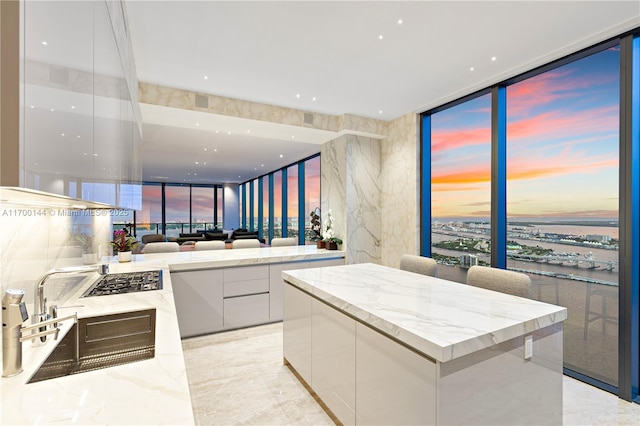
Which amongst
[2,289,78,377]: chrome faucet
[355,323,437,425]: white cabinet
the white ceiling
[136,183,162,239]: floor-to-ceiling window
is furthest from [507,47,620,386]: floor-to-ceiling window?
[136,183,162,239]: floor-to-ceiling window

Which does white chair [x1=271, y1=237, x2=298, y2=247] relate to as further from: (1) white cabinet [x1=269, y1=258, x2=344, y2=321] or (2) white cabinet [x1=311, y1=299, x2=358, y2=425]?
(2) white cabinet [x1=311, y1=299, x2=358, y2=425]

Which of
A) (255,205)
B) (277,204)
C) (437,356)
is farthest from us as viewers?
(255,205)

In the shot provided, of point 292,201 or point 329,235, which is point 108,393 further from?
point 292,201

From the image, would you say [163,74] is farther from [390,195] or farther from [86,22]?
[390,195]

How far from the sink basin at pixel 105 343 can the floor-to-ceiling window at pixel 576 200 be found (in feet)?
10.8

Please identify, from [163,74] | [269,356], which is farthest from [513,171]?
[163,74]

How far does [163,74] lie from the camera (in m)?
3.06

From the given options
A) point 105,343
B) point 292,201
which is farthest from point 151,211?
point 105,343

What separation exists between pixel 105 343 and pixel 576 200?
3610 mm

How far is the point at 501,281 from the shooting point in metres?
1.99

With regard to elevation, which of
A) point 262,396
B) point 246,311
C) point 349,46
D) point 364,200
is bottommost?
point 262,396

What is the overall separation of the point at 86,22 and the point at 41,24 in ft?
1.56

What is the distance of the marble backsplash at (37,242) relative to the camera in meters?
1.12

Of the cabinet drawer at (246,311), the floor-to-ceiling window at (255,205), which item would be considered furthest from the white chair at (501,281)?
the floor-to-ceiling window at (255,205)
